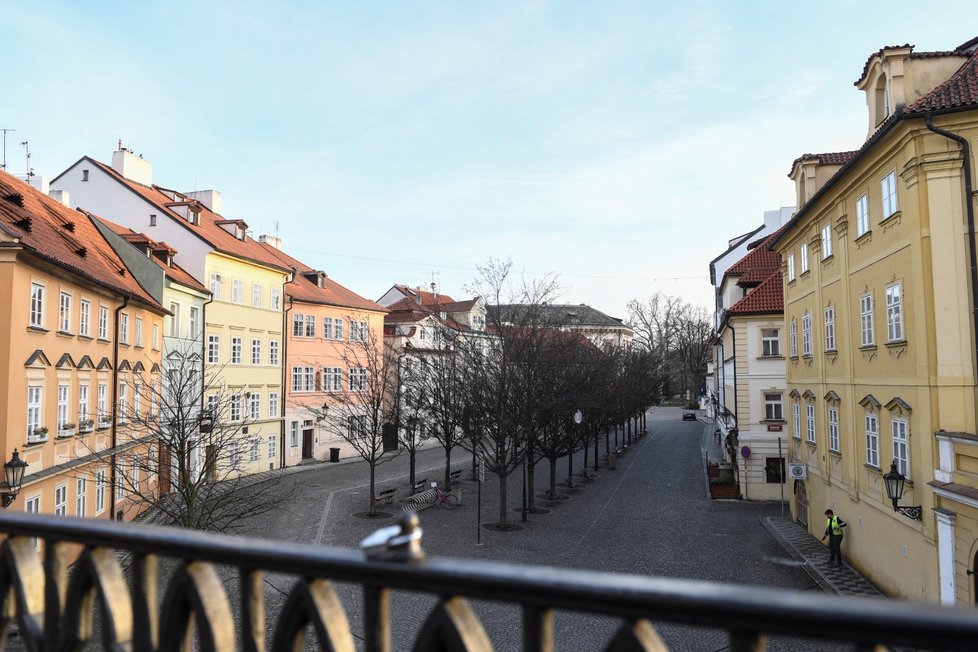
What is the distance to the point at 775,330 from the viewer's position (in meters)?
30.6

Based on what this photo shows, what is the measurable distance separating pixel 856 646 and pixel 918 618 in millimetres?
125

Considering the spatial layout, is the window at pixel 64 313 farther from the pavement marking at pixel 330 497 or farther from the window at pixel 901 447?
the window at pixel 901 447

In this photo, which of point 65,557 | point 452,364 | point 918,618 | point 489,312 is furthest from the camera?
point 452,364

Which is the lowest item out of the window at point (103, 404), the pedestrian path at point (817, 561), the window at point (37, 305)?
the pedestrian path at point (817, 561)

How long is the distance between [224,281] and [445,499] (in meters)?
15.4

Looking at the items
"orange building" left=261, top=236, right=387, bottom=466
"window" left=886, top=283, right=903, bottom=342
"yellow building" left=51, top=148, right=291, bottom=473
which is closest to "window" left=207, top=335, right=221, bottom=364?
"yellow building" left=51, top=148, right=291, bottom=473

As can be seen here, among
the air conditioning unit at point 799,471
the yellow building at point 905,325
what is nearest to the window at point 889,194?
the yellow building at point 905,325

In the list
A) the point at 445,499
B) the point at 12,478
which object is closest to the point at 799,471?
the point at 445,499

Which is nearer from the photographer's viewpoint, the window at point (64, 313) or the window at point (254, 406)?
the window at point (64, 313)

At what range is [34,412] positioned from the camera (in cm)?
1683

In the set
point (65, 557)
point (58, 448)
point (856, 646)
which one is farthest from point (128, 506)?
point (856, 646)

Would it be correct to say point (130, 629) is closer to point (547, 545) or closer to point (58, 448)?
point (58, 448)

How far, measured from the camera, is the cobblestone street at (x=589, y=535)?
14156mm

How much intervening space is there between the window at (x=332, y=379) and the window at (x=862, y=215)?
30.8 metres
